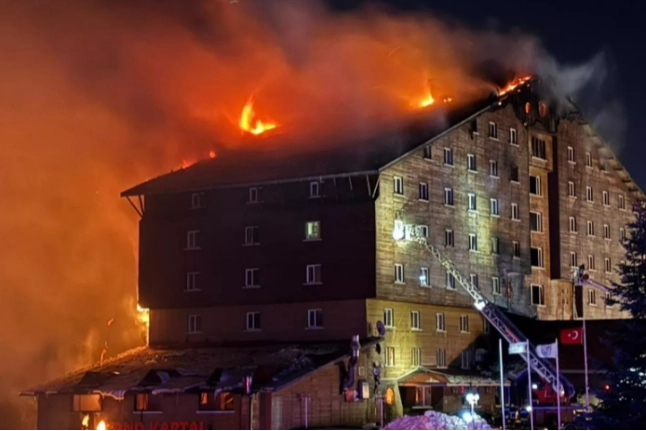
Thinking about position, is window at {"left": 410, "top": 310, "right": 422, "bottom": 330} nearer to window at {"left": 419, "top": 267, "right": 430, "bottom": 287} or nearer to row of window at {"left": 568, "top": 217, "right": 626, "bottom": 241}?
window at {"left": 419, "top": 267, "right": 430, "bottom": 287}

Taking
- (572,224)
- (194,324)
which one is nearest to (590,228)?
(572,224)

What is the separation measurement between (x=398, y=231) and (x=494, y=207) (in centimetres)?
1227

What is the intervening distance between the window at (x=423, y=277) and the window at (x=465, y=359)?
6659 mm

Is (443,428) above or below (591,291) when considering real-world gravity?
below

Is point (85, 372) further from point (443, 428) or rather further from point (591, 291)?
point (591, 291)

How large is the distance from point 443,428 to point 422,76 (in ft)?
138

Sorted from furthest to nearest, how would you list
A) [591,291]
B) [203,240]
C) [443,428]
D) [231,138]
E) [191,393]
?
1. [231,138]
2. [591,291]
3. [203,240]
4. [191,393]
5. [443,428]

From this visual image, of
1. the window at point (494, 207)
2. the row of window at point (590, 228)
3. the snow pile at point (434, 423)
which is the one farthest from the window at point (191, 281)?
the row of window at point (590, 228)

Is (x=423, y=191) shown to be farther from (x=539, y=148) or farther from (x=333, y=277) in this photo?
(x=539, y=148)

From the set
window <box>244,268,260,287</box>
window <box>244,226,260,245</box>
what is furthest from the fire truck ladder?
window <box>244,268,260,287</box>

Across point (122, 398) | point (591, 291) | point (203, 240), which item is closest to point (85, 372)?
point (122, 398)

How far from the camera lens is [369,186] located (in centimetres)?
7638

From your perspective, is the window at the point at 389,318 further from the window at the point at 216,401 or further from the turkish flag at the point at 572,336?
the window at the point at 216,401

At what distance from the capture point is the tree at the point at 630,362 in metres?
40.2
